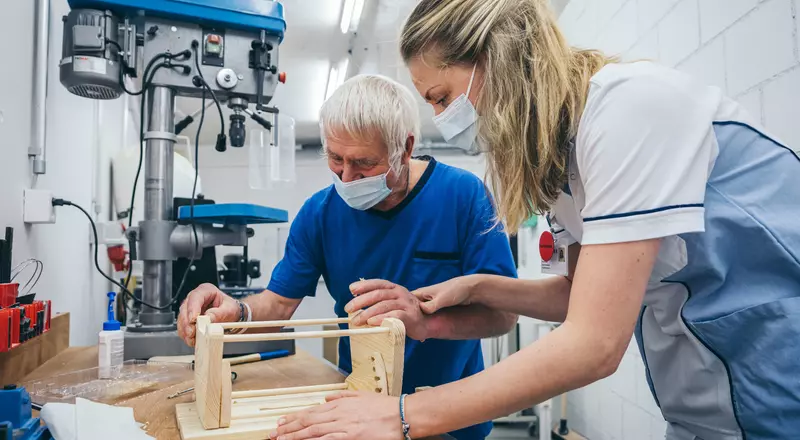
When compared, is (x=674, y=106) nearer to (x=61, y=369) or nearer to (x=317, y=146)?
(x=61, y=369)

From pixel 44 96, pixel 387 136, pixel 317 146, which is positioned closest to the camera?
pixel 387 136

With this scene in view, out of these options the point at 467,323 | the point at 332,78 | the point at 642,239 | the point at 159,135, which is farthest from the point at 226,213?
the point at 332,78

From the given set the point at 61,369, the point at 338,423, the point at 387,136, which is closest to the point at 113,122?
the point at 61,369

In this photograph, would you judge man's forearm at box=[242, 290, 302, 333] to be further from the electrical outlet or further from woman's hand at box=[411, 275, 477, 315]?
the electrical outlet

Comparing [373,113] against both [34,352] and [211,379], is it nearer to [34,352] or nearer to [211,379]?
[211,379]

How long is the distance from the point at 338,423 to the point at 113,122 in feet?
8.30

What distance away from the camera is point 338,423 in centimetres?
66

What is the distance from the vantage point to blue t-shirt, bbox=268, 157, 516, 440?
123 centimetres

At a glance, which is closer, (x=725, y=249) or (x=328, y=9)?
(x=725, y=249)

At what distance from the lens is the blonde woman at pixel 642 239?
1.99ft

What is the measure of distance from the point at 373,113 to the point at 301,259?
423 mm

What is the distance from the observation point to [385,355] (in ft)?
2.72

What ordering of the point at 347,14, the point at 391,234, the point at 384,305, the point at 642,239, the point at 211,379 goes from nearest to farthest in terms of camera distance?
the point at 642,239 < the point at 211,379 < the point at 384,305 < the point at 391,234 < the point at 347,14

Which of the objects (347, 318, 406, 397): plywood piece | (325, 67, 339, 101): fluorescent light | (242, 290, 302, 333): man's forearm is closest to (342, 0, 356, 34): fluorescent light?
(325, 67, 339, 101): fluorescent light
